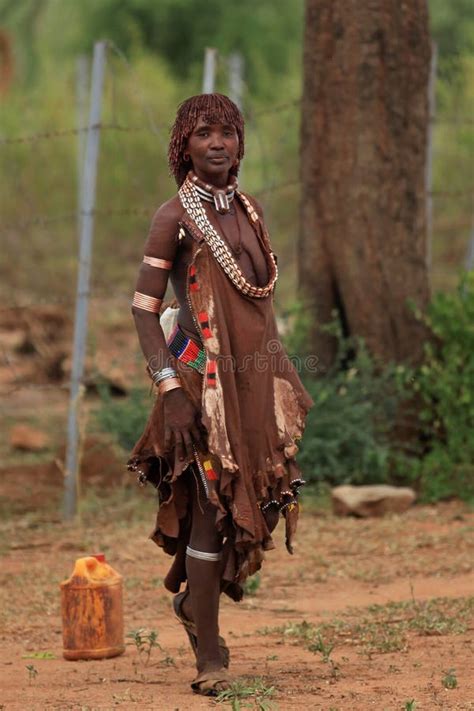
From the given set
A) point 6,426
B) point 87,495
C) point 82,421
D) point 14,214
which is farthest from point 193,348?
point 14,214

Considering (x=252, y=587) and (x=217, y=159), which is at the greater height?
(x=217, y=159)

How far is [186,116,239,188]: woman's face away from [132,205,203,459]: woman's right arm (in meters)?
0.17

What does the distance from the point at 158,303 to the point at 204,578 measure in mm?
845

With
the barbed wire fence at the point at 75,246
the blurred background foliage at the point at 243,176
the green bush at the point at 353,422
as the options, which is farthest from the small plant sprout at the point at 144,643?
the barbed wire fence at the point at 75,246

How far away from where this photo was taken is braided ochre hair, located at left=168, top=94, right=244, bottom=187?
408 cm

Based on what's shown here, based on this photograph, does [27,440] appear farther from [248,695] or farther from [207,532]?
[248,695]

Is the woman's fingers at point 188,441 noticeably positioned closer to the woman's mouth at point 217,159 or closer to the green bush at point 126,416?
the woman's mouth at point 217,159

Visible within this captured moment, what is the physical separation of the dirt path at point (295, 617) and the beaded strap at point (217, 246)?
3.93ft

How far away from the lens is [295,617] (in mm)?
5402

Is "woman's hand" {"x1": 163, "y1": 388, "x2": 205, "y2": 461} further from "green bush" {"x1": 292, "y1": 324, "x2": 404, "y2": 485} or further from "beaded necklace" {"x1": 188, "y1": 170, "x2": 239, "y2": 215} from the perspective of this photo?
"green bush" {"x1": 292, "y1": 324, "x2": 404, "y2": 485}

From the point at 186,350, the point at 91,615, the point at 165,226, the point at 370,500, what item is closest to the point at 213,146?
the point at 165,226

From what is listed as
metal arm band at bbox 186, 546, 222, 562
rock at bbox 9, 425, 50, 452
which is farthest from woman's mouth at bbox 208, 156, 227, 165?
rock at bbox 9, 425, 50, 452

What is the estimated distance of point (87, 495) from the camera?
313 inches

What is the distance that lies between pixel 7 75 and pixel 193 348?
22.3m
